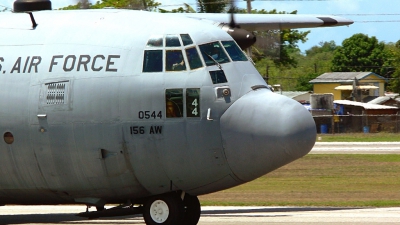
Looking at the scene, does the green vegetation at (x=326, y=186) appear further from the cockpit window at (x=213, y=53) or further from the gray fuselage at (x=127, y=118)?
the cockpit window at (x=213, y=53)

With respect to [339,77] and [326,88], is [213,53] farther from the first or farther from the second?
[339,77]

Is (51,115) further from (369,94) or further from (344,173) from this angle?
(369,94)

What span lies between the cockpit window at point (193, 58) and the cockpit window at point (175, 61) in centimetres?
12

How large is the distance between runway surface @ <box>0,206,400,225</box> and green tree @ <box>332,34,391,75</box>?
90944 mm

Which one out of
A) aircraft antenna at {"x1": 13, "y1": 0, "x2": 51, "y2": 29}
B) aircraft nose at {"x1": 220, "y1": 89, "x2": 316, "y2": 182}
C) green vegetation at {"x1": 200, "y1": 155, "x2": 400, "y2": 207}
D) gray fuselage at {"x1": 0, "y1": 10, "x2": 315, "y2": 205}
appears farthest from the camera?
green vegetation at {"x1": 200, "y1": 155, "x2": 400, "y2": 207}

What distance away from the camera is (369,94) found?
290 feet

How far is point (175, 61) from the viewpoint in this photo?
43.7 feet

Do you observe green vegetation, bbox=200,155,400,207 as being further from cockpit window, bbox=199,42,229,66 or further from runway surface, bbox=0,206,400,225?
cockpit window, bbox=199,42,229,66

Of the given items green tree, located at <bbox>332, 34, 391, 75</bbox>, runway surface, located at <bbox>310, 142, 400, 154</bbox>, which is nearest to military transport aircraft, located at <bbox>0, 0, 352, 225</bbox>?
runway surface, located at <bbox>310, 142, 400, 154</bbox>

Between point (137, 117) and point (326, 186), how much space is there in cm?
1512

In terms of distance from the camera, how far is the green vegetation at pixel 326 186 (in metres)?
22.5

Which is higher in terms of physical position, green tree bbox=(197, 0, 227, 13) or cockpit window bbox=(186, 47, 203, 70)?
green tree bbox=(197, 0, 227, 13)

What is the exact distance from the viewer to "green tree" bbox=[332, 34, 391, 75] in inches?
4294

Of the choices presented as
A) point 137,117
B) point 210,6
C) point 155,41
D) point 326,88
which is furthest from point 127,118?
point 326,88
